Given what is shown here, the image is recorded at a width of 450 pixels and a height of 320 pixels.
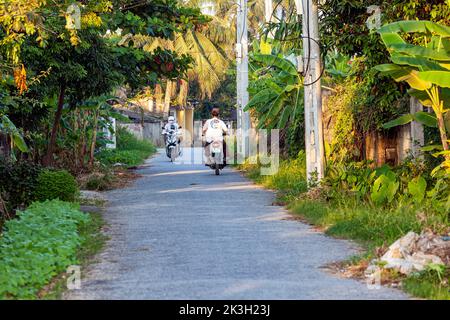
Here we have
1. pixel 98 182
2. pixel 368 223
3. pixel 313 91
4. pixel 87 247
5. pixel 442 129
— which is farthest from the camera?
pixel 98 182

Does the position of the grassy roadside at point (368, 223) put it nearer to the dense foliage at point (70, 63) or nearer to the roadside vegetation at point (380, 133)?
the roadside vegetation at point (380, 133)

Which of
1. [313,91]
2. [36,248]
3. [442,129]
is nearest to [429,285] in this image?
[36,248]

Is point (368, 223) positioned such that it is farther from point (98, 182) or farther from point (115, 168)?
point (115, 168)

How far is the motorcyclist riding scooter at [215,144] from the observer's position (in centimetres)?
2450

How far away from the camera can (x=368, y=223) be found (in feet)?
39.4

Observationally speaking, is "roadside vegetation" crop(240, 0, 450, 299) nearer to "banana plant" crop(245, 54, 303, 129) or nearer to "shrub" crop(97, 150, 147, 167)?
"banana plant" crop(245, 54, 303, 129)

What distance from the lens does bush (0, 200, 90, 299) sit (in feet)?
26.7

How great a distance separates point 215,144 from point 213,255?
570 inches

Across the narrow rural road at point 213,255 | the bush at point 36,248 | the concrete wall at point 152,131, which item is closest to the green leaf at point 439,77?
the narrow rural road at point 213,255

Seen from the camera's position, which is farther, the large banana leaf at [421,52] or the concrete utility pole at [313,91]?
the concrete utility pole at [313,91]

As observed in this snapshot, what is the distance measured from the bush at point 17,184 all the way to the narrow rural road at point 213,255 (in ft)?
4.74

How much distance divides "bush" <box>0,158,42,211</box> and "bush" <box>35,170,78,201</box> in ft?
0.39

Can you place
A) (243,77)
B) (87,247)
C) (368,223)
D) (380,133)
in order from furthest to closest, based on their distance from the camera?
(243,77) → (380,133) → (368,223) → (87,247)

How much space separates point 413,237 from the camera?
9.28 metres
